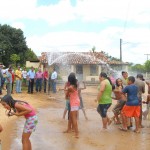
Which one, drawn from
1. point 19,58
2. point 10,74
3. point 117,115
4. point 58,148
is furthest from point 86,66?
point 58,148

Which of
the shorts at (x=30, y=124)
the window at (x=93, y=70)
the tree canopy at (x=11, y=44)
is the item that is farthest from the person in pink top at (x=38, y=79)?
the tree canopy at (x=11, y=44)

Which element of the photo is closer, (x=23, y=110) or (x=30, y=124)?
(x=23, y=110)

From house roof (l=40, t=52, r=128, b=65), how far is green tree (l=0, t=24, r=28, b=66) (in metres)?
7.29

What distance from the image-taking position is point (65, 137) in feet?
29.6

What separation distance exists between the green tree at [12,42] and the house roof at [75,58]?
729cm

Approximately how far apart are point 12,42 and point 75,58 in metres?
12.3

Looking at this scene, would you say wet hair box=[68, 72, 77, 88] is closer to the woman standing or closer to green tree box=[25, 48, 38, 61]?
the woman standing

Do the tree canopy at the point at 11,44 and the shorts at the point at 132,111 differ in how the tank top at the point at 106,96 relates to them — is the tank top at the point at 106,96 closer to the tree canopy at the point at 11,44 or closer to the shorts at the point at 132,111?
the shorts at the point at 132,111

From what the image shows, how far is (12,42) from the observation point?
5312 cm

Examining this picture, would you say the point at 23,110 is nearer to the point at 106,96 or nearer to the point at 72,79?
the point at 72,79

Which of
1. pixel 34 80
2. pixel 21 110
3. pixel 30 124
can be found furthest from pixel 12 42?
pixel 21 110

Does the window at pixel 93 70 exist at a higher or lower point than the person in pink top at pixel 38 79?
higher

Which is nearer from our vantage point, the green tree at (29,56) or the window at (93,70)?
the window at (93,70)

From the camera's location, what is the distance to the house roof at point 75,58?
4352 cm
